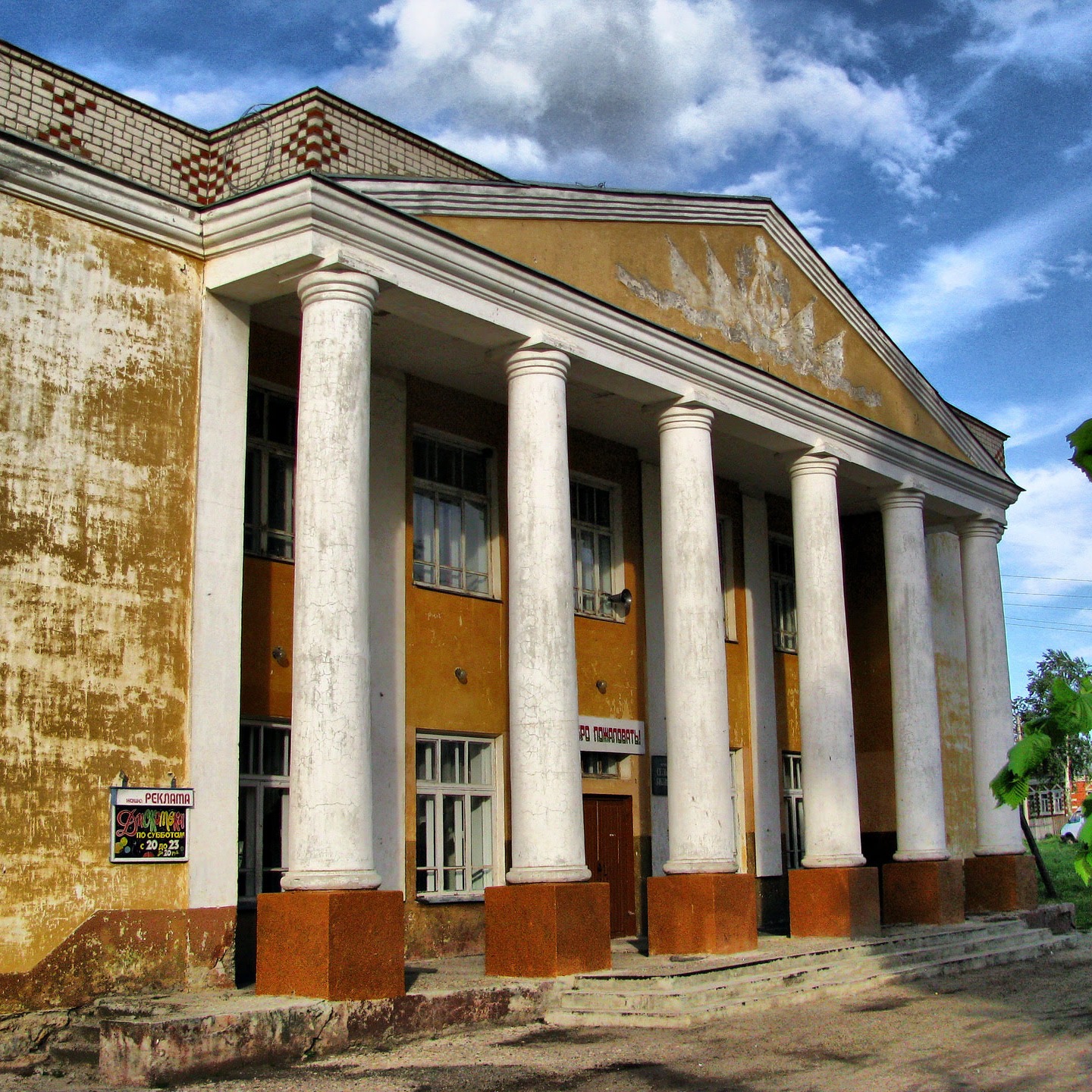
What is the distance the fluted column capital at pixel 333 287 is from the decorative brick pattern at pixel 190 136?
0.79 metres

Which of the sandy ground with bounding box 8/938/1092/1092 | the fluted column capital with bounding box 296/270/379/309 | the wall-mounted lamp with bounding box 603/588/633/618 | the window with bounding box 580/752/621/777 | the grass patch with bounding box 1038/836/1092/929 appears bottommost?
the sandy ground with bounding box 8/938/1092/1092

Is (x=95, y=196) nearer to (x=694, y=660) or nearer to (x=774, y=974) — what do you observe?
(x=694, y=660)

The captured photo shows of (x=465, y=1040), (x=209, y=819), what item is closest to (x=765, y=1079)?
(x=465, y=1040)

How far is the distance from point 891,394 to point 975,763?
16.4ft

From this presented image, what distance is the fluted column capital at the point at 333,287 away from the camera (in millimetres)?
10812

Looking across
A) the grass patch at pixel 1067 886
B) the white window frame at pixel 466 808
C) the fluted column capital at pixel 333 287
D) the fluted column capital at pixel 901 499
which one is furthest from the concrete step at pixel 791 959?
the fluted column capital at pixel 333 287

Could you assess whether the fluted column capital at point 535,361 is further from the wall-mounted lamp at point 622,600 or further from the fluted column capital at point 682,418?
the wall-mounted lamp at point 622,600

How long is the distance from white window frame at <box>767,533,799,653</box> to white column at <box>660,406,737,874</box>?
5.12m

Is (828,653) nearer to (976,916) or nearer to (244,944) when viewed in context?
(976,916)

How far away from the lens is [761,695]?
17984 mm

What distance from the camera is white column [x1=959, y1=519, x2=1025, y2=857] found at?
18.2m

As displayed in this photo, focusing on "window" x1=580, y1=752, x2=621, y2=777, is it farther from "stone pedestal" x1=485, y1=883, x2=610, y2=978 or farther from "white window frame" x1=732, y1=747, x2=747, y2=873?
"stone pedestal" x1=485, y1=883, x2=610, y2=978

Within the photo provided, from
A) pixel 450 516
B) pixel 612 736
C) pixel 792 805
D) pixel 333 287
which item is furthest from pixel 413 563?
pixel 792 805

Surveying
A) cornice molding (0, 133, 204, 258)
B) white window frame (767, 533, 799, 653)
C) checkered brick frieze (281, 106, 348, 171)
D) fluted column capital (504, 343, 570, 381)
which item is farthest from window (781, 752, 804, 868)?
cornice molding (0, 133, 204, 258)
